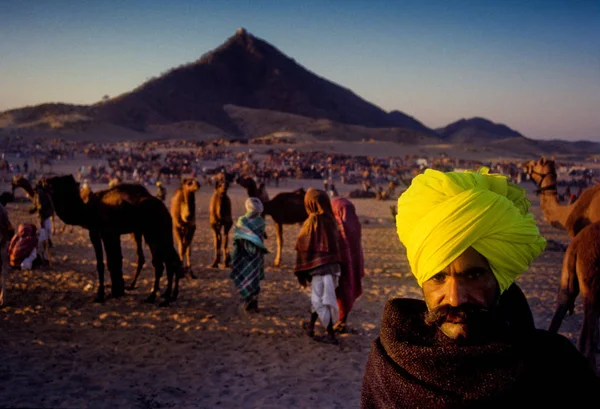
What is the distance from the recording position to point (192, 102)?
155500 millimetres

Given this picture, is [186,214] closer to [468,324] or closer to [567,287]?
[567,287]

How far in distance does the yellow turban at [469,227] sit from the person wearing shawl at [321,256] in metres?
4.09

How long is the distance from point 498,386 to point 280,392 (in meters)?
3.79

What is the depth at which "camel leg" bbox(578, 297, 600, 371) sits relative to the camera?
449cm

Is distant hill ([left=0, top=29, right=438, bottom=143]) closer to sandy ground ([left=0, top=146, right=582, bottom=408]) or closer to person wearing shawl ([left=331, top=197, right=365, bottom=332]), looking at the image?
sandy ground ([left=0, top=146, right=582, bottom=408])

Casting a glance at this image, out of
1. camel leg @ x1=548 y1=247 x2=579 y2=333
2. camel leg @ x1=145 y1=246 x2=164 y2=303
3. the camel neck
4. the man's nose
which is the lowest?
camel leg @ x1=145 y1=246 x2=164 y2=303

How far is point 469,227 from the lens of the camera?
1311 mm

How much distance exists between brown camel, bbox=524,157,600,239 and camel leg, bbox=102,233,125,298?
7.18 meters

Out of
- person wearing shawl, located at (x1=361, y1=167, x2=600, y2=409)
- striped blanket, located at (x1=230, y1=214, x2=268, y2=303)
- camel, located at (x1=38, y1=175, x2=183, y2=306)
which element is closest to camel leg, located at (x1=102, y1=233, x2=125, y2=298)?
camel, located at (x1=38, y1=175, x2=183, y2=306)

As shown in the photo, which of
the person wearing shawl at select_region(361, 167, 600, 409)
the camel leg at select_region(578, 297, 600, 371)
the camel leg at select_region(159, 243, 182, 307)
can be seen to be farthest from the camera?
the camel leg at select_region(159, 243, 182, 307)

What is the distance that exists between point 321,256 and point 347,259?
1.53ft

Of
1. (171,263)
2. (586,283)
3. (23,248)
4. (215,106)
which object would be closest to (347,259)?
(586,283)

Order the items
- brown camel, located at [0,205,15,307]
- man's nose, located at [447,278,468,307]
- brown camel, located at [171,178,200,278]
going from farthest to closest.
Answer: brown camel, located at [171,178,200,278] < brown camel, located at [0,205,15,307] < man's nose, located at [447,278,468,307]

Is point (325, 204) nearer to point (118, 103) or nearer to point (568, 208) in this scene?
point (568, 208)
